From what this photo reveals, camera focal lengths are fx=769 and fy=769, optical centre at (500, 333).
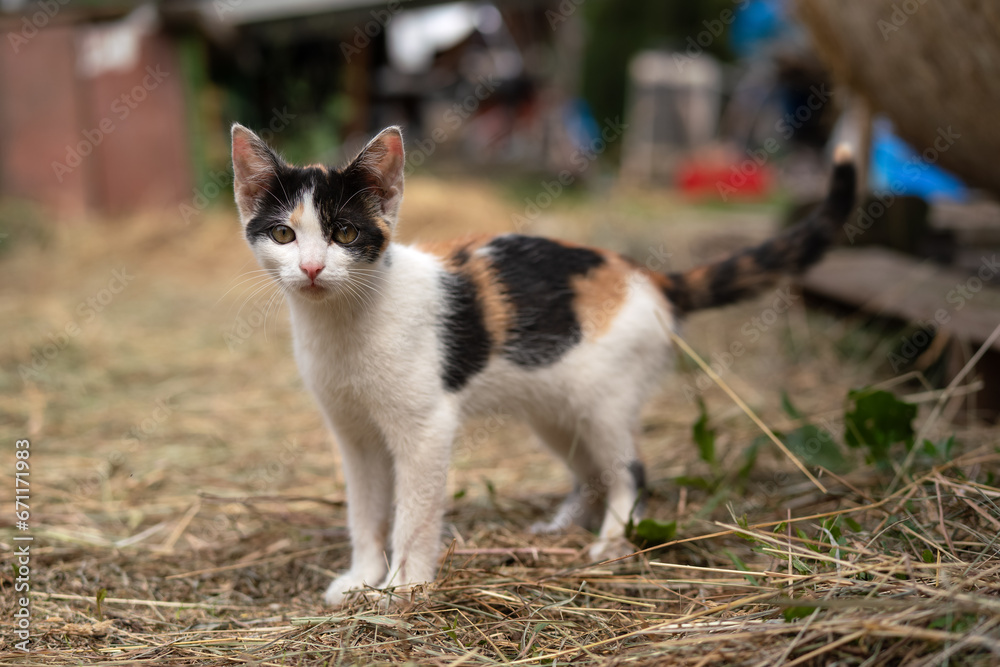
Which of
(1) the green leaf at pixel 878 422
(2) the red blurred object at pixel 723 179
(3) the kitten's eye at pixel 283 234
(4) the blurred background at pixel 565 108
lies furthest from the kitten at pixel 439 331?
(2) the red blurred object at pixel 723 179

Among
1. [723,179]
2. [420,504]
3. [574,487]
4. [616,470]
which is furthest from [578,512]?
[723,179]

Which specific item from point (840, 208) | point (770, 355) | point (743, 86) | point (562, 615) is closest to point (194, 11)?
point (770, 355)

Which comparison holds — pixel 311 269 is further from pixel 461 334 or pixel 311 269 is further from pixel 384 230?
pixel 461 334

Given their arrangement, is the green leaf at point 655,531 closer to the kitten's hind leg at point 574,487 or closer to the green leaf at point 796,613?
the kitten's hind leg at point 574,487

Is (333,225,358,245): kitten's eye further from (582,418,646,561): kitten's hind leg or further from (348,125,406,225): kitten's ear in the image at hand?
(582,418,646,561): kitten's hind leg

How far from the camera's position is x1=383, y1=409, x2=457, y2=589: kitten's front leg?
2234 millimetres

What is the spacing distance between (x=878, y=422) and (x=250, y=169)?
2.19 m

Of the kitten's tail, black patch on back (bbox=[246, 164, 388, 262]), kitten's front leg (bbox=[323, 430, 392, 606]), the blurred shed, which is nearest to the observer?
black patch on back (bbox=[246, 164, 388, 262])

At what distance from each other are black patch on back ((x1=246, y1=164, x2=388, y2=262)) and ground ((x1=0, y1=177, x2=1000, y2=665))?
0.26m

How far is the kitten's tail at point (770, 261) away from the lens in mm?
2652

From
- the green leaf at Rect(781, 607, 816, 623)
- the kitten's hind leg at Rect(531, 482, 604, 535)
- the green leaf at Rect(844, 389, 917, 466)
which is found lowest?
the kitten's hind leg at Rect(531, 482, 604, 535)

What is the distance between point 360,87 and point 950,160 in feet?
24.8

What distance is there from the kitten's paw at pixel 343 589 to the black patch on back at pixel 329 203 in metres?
0.93

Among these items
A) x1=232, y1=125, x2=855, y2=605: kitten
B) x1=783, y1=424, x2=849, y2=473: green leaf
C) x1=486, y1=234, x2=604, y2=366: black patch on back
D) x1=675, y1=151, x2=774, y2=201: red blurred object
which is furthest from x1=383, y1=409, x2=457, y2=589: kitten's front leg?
x1=675, y1=151, x2=774, y2=201: red blurred object
